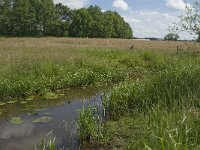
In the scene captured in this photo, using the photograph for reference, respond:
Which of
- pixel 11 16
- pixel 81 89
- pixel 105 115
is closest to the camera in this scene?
pixel 105 115

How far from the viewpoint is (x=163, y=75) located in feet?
34.2

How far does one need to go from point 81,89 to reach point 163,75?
497 centimetres

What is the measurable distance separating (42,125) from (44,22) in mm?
69469

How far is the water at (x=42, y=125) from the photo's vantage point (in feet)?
25.9

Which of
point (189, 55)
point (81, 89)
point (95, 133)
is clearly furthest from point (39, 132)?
point (189, 55)

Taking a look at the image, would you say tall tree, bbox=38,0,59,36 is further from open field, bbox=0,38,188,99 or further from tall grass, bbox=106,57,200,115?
tall grass, bbox=106,57,200,115

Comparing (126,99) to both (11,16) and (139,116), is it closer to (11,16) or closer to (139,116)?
(139,116)

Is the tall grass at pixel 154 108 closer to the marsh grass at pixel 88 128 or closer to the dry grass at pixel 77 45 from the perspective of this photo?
the marsh grass at pixel 88 128

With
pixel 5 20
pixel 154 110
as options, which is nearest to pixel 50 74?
pixel 154 110

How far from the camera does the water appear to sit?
788 cm

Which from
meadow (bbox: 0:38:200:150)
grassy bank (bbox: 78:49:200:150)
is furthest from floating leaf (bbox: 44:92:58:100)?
grassy bank (bbox: 78:49:200:150)

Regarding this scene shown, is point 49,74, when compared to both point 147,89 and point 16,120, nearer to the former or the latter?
point 16,120

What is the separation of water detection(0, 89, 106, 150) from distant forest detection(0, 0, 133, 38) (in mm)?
61271

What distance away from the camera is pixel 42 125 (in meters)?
9.28
